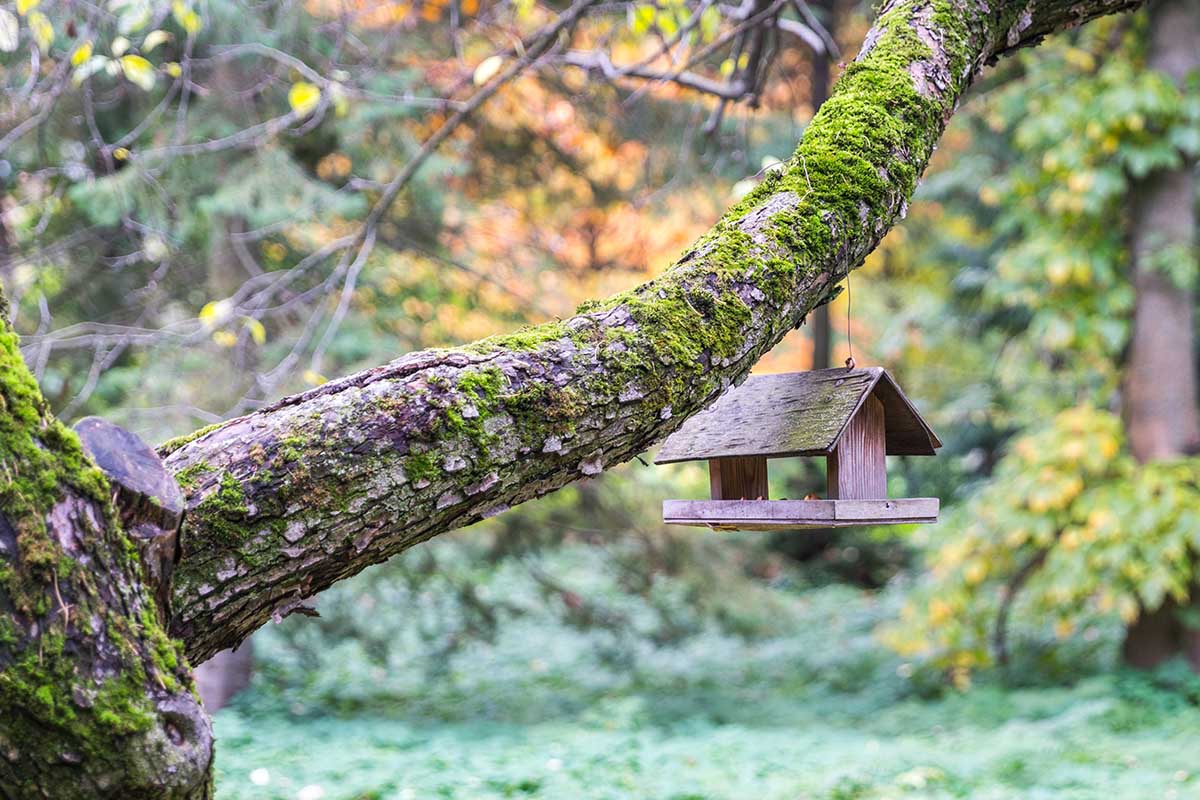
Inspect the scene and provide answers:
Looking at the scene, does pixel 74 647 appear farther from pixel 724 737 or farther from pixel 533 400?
pixel 724 737

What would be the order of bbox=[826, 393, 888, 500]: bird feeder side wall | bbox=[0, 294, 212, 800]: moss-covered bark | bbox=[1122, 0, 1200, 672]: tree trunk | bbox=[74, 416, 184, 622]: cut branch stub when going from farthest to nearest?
bbox=[1122, 0, 1200, 672]: tree trunk, bbox=[826, 393, 888, 500]: bird feeder side wall, bbox=[74, 416, 184, 622]: cut branch stub, bbox=[0, 294, 212, 800]: moss-covered bark

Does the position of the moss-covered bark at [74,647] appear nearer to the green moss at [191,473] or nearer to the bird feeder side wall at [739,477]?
the green moss at [191,473]

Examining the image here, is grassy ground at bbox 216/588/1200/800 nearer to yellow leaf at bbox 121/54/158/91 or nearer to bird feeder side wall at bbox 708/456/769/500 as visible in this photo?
bird feeder side wall at bbox 708/456/769/500

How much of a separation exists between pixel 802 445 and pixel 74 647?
4.70ft

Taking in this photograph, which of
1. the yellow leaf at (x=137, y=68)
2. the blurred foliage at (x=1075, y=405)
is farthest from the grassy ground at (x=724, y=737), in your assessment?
the yellow leaf at (x=137, y=68)

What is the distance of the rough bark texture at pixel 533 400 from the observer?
1.52 metres

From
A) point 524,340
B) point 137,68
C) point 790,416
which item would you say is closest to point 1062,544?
point 790,416

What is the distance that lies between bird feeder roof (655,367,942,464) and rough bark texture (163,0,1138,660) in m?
0.34

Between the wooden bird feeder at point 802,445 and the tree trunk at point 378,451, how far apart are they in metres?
0.39

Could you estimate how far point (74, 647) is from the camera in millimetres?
1292

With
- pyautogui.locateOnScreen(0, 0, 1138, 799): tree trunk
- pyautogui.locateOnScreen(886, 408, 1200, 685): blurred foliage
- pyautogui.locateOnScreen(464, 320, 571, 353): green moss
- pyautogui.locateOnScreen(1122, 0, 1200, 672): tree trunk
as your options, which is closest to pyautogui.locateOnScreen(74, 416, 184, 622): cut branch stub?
pyautogui.locateOnScreen(0, 0, 1138, 799): tree trunk

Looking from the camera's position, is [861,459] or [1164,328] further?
[1164,328]

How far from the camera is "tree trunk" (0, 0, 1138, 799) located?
130 cm

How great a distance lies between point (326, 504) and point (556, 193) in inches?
341
